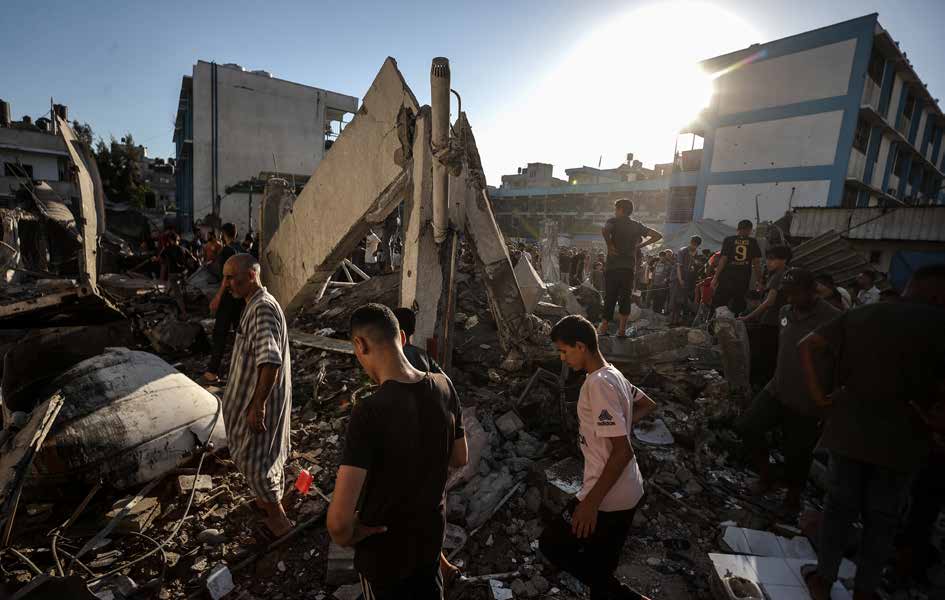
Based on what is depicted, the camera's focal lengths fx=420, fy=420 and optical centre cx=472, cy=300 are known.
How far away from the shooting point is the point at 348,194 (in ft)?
15.1

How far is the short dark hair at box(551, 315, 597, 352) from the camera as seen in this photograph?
2.01 metres

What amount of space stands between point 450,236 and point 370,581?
9.48 feet

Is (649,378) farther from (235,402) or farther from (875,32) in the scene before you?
(875,32)

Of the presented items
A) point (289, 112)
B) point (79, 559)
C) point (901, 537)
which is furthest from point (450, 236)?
point (289, 112)

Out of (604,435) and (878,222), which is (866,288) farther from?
(878,222)

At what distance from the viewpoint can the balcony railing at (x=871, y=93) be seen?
16062 millimetres

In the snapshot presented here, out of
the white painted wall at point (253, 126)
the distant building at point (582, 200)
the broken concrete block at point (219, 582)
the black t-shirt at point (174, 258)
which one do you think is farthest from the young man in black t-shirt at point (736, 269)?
the white painted wall at point (253, 126)

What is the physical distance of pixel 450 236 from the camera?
12.9ft

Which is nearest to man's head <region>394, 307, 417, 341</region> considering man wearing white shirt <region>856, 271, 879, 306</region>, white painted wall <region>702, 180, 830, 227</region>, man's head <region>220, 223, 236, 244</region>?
man's head <region>220, 223, 236, 244</region>

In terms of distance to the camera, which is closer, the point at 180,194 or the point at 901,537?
the point at 901,537

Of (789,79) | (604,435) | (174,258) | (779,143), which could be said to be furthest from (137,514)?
(789,79)

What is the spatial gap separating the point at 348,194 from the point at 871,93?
2200 centimetres

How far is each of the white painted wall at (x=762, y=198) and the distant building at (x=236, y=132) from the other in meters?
20.9

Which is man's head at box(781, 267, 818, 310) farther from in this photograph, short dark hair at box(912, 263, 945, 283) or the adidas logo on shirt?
the adidas logo on shirt
